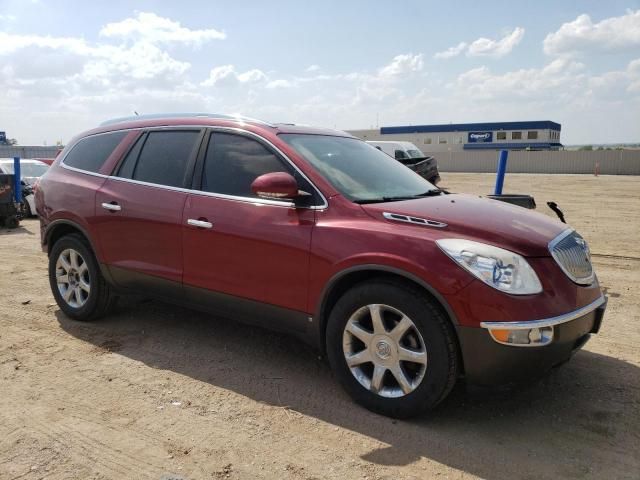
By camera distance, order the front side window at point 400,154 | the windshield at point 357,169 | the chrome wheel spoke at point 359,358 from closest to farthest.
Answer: the chrome wheel spoke at point 359,358
the windshield at point 357,169
the front side window at point 400,154

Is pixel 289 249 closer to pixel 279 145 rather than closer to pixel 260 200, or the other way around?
pixel 260 200

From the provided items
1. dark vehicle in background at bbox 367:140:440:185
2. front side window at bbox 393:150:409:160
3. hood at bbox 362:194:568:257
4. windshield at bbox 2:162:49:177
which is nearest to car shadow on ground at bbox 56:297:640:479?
hood at bbox 362:194:568:257

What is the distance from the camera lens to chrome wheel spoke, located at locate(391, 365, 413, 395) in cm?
322

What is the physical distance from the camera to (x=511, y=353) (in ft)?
9.62

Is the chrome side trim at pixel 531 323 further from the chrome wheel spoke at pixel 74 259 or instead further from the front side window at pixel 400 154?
the front side window at pixel 400 154

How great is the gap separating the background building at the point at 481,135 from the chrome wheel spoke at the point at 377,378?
62412mm

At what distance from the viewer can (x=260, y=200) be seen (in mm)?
3859

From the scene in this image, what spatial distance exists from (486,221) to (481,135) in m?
71.7

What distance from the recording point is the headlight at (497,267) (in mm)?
2941

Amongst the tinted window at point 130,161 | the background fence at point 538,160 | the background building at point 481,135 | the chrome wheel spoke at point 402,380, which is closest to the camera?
the chrome wheel spoke at point 402,380

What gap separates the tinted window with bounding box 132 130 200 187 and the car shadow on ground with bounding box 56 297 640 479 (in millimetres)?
1137

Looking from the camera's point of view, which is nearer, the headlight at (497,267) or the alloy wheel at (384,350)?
the headlight at (497,267)

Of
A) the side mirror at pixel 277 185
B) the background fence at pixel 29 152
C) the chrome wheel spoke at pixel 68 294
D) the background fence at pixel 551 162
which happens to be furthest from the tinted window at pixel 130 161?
the background fence at pixel 551 162

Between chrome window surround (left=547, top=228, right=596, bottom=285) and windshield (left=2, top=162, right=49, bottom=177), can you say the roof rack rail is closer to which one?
chrome window surround (left=547, top=228, right=596, bottom=285)
